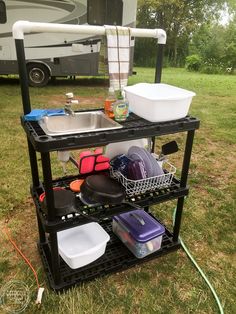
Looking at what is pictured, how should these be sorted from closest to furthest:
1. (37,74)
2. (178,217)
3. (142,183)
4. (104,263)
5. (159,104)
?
(159,104), (142,183), (104,263), (178,217), (37,74)

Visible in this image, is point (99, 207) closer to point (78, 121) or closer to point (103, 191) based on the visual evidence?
point (103, 191)

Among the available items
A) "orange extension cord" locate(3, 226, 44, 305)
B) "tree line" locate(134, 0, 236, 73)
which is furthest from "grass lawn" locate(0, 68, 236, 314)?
"tree line" locate(134, 0, 236, 73)

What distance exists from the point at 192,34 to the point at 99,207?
1959 cm

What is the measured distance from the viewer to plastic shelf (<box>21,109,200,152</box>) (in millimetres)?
1316

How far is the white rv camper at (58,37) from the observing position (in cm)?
650

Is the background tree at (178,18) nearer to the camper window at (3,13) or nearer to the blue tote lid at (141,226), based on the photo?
the camper window at (3,13)

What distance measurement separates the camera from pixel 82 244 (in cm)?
192

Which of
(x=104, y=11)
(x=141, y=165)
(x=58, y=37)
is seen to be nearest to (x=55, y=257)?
(x=141, y=165)

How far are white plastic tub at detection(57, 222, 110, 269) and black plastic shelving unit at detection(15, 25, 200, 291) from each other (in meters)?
0.08

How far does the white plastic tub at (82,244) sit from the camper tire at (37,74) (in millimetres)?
6145

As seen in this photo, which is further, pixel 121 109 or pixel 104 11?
pixel 104 11

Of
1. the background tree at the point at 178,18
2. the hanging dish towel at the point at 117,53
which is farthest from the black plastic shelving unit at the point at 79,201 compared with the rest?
the background tree at the point at 178,18

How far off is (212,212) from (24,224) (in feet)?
5.42

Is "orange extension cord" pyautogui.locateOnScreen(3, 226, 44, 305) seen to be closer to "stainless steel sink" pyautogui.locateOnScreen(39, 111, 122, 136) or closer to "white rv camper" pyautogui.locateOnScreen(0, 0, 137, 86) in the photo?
"stainless steel sink" pyautogui.locateOnScreen(39, 111, 122, 136)
